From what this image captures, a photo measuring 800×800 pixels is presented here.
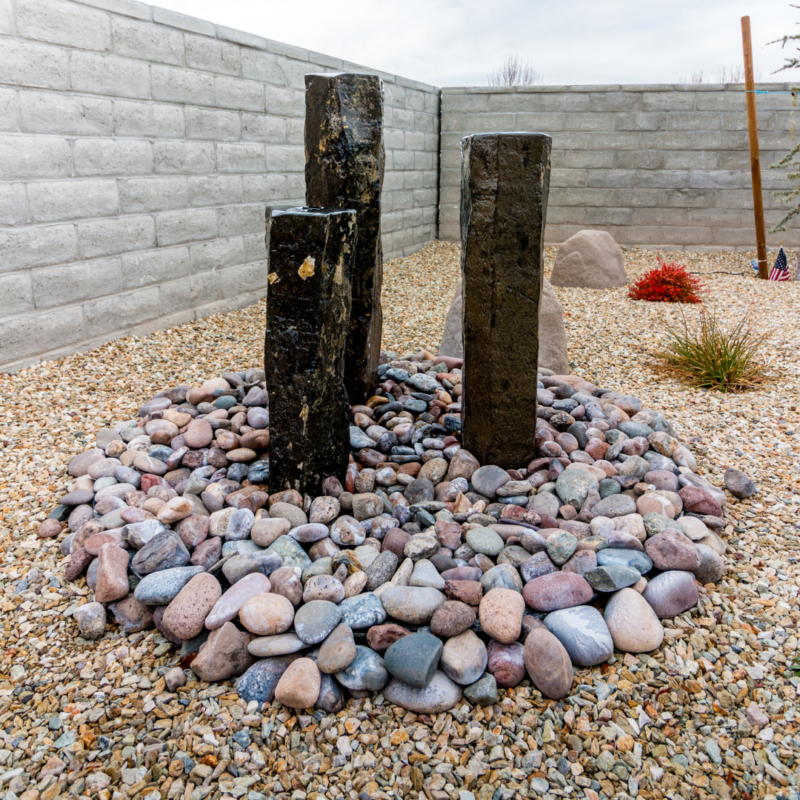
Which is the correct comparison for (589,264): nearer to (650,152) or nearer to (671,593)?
(650,152)

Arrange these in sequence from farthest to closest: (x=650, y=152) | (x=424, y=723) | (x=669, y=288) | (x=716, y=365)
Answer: (x=650, y=152), (x=669, y=288), (x=716, y=365), (x=424, y=723)

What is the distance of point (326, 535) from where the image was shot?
2.31 meters

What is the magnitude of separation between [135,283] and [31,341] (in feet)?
2.92

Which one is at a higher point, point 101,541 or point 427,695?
point 101,541

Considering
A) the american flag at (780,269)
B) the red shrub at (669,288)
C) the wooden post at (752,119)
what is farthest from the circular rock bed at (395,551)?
the wooden post at (752,119)

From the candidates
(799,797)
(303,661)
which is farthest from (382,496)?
(799,797)

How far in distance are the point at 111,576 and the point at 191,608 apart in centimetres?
32

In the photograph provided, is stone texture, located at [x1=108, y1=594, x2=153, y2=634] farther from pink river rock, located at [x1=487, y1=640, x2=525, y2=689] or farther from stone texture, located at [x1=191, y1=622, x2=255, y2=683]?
pink river rock, located at [x1=487, y1=640, x2=525, y2=689]

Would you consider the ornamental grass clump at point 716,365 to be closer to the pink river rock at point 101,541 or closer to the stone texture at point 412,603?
the stone texture at point 412,603

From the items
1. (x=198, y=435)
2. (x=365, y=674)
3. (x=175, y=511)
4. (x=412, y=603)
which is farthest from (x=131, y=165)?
(x=365, y=674)

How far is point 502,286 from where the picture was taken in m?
2.60

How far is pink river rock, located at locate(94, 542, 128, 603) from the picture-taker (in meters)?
2.09

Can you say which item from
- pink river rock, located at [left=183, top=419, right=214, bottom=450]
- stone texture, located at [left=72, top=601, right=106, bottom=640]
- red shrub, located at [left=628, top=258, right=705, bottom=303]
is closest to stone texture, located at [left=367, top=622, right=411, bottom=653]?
stone texture, located at [left=72, top=601, right=106, bottom=640]

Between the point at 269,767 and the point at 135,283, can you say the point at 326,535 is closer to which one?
the point at 269,767
